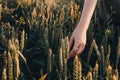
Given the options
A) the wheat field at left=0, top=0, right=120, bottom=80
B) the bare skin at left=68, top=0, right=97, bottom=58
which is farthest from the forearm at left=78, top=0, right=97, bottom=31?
the wheat field at left=0, top=0, right=120, bottom=80

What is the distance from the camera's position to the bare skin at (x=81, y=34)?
1.44m

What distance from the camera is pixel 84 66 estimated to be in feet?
4.75

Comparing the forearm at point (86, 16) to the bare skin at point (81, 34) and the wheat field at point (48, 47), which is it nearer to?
the bare skin at point (81, 34)

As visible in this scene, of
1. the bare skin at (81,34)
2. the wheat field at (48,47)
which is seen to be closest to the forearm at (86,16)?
the bare skin at (81,34)

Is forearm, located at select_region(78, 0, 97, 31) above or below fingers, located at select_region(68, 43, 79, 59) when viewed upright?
above

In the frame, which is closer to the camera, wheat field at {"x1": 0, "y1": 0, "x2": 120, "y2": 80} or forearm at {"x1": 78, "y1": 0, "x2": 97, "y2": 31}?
wheat field at {"x1": 0, "y1": 0, "x2": 120, "y2": 80}

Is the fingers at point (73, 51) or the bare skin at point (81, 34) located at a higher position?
the bare skin at point (81, 34)

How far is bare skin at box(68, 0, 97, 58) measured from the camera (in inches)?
56.7

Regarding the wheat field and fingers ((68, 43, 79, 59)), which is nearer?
the wheat field

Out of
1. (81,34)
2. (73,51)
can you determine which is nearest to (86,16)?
(81,34)

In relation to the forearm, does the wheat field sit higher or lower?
lower

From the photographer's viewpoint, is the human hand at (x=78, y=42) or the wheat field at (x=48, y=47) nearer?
the wheat field at (x=48, y=47)

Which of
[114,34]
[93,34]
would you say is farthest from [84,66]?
[114,34]

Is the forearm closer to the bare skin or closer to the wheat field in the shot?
the bare skin
